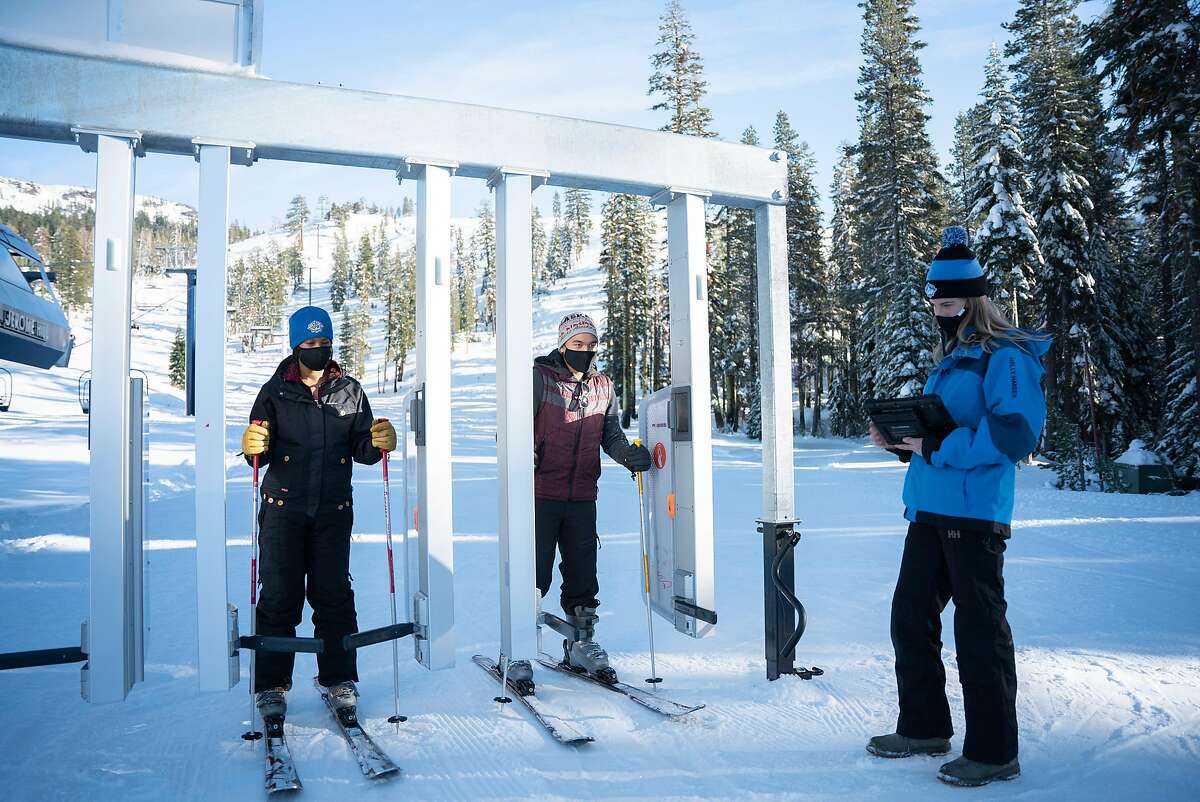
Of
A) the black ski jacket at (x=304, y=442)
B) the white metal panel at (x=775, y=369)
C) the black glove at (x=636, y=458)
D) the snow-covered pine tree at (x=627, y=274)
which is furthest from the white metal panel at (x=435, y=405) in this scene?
the snow-covered pine tree at (x=627, y=274)

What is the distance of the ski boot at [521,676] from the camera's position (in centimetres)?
441

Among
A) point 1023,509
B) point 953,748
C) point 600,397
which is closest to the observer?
point 953,748

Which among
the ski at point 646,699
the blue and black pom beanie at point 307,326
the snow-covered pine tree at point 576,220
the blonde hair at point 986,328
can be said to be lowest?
the ski at point 646,699

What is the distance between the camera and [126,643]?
3684mm

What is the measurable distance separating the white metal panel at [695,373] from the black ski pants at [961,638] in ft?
4.70

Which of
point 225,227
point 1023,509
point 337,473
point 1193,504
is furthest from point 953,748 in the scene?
point 1193,504

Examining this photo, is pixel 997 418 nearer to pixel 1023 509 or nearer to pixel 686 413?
pixel 686 413

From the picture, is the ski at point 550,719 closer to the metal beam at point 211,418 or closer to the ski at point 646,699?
the ski at point 646,699

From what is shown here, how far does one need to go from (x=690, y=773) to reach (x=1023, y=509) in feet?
37.9

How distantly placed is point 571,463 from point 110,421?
257 centimetres

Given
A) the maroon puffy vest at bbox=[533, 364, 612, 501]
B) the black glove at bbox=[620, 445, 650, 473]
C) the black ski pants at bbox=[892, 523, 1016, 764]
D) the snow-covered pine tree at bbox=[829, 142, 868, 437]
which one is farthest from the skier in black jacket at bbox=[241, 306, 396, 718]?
the snow-covered pine tree at bbox=[829, 142, 868, 437]

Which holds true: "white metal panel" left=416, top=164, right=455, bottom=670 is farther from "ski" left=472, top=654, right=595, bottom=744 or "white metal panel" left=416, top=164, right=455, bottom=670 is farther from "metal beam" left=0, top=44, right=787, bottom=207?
"ski" left=472, top=654, right=595, bottom=744

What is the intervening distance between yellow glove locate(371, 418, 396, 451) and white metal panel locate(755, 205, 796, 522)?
2376 mm

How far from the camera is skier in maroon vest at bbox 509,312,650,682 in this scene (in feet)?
16.1
